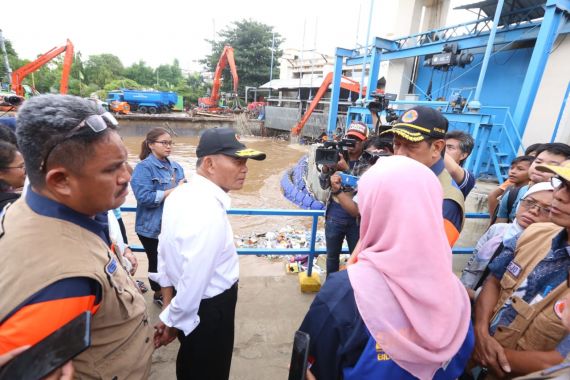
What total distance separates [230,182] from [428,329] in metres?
1.19

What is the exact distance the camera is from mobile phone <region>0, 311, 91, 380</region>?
70cm

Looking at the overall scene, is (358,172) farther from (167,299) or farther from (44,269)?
(44,269)

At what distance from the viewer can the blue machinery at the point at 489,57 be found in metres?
5.60

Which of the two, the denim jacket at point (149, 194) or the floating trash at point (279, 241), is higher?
the denim jacket at point (149, 194)

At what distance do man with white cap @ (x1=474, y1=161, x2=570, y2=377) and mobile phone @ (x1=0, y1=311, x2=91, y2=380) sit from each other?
176cm

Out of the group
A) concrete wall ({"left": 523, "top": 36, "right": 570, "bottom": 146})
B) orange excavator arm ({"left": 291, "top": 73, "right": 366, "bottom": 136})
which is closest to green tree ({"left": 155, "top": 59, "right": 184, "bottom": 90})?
orange excavator arm ({"left": 291, "top": 73, "right": 366, "bottom": 136})

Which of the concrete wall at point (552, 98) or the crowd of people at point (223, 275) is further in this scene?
the concrete wall at point (552, 98)

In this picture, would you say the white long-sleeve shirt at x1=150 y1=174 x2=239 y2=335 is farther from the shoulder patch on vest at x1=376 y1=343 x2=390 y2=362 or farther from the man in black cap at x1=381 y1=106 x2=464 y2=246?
the man in black cap at x1=381 y1=106 x2=464 y2=246

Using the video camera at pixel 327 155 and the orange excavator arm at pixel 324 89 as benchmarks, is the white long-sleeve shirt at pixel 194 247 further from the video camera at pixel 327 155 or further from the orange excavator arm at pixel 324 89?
the orange excavator arm at pixel 324 89

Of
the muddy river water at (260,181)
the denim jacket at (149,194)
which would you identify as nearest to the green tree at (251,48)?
the muddy river water at (260,181)

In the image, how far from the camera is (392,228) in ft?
3.14

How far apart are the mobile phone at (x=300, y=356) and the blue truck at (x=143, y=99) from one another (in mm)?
27373

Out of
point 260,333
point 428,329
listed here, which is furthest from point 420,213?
A: point 260,333

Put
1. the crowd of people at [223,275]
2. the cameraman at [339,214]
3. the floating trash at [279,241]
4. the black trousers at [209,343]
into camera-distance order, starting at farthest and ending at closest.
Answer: the floating trash at [279,241]
the cameraman at [339,214]
the black trousers at [209,343]
the crowd of people at [223,275]
